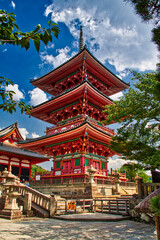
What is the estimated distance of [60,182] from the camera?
1614 centimetres

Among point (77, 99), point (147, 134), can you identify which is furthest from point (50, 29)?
point (77, 99)

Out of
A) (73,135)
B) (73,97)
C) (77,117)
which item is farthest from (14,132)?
(73,135)

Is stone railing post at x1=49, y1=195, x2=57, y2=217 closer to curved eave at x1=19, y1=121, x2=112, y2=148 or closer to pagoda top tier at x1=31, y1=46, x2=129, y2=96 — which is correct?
curved eave at x1=19, y1=121, x2=112, y2=148

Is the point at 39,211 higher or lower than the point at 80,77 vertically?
lower

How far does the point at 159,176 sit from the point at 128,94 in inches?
191

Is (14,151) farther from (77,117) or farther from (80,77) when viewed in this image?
(80,77)

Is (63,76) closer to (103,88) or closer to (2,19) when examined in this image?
(103,88)

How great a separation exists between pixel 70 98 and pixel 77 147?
5.93 metres

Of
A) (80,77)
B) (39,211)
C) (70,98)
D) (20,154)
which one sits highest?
(80,77)

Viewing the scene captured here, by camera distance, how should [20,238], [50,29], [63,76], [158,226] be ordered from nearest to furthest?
1. [50,29]
2. [158,226]
3. [20,238]
4. [63,76]

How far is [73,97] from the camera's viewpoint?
20266 millimetres

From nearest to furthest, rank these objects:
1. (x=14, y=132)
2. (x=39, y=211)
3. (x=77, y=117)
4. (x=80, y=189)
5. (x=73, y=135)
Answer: (x=39, y=211) < (x=80, y=189) < (x=73, y=135) < (x=77, y=117) < (x=14, y=132)

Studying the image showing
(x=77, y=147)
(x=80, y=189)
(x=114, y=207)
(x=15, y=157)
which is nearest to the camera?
(x=114, y=207)

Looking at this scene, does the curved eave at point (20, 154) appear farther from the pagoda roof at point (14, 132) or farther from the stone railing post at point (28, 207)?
the stone railing post at point (28, 207)
